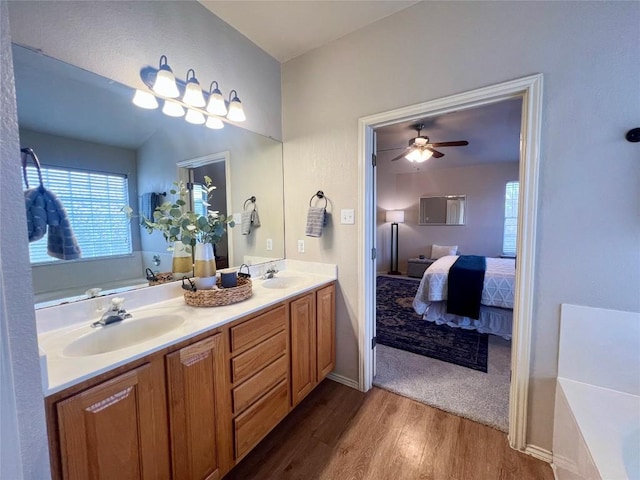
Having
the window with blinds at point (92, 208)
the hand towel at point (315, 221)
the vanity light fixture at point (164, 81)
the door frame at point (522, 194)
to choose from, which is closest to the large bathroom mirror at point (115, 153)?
the window with blinds at point (92, 208)

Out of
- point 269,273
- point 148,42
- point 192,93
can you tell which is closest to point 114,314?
point 269,273

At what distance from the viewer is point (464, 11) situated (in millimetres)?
1521

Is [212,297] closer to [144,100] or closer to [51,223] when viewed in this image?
[51,223]

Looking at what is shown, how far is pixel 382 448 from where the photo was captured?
1.53 m

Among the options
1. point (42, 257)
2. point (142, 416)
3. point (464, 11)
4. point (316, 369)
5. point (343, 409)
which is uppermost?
point (464, 11)

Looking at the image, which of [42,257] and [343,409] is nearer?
[42,257]

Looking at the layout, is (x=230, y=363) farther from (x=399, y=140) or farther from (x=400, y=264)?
(x=400, y=264)

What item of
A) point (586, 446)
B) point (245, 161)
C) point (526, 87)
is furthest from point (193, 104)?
point (586, 446)

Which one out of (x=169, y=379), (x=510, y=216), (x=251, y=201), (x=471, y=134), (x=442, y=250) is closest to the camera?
(x=169, y=379)

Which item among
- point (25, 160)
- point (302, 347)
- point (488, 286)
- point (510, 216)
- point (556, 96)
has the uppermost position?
point (556, 96)

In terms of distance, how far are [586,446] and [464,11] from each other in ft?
7.11

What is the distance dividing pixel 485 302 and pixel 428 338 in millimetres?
748

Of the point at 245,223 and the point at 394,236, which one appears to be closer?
the point at 245,223

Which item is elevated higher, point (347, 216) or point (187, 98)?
point (187, 98)
